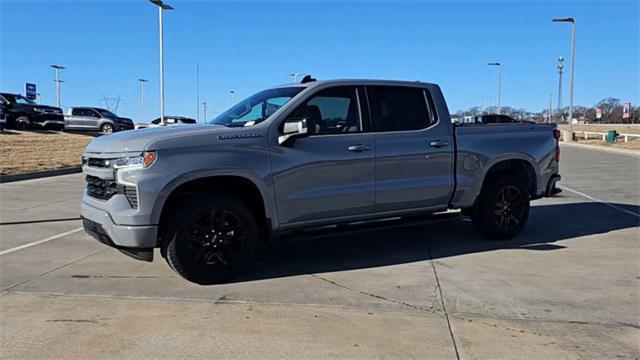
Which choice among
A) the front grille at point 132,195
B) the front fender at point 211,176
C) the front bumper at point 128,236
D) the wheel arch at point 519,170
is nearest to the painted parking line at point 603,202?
the wheel arch at point 519,170

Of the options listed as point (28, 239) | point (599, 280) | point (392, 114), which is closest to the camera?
point (599, 280)

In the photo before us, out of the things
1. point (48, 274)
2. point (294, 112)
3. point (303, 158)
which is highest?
point (294, 112)

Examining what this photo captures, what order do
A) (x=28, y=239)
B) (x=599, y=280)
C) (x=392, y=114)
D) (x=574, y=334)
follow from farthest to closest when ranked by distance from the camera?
(x=28, y=239) < (x=392, y=114) < (x=599, y=280) < (x=574, y=334)

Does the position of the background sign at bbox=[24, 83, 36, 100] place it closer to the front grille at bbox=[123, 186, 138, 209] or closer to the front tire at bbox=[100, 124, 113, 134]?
the front tire at bbox=[100, 124, 113, 134]

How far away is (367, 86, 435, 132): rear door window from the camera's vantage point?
251 inches

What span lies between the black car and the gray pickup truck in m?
25.4

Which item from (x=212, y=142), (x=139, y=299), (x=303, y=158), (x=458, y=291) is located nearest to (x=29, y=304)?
(x=139, y=299)

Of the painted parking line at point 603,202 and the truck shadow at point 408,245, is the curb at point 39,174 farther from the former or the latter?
the painted parking line at point 603,202

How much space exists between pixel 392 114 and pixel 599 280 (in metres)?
2.72

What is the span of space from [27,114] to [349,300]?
28.1 m

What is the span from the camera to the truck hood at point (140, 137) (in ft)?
16.9

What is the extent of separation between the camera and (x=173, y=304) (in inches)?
193

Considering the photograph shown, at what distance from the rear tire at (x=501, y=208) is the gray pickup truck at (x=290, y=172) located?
0.7 inches

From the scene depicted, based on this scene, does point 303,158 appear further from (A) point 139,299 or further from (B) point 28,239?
(B) point 28,239
